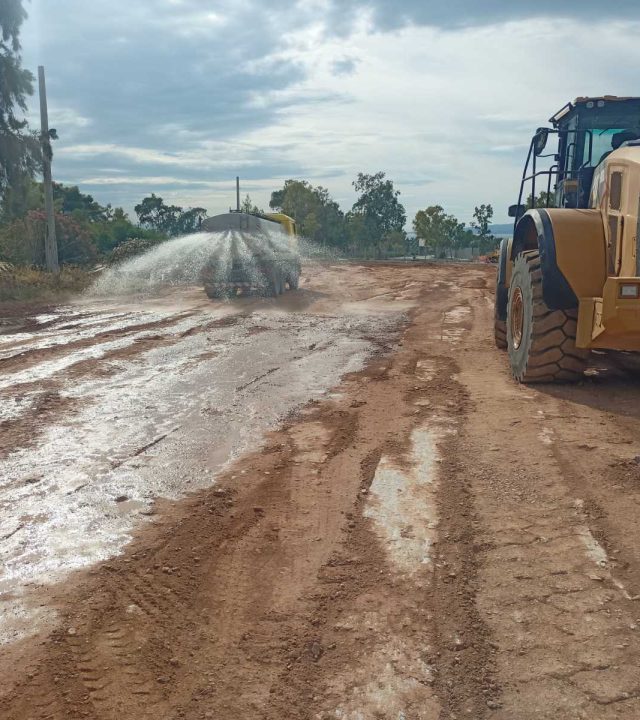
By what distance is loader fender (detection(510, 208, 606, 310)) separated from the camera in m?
6.50

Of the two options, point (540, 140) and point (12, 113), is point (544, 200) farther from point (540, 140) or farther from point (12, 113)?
point (12, 113)

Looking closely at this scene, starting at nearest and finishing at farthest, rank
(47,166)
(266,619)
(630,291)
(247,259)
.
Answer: (266,619), (630,291), (247,259), (47,166)

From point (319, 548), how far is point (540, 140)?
6136 mm

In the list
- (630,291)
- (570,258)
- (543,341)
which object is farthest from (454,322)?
(630,291)

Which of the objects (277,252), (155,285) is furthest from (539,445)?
(155,285)

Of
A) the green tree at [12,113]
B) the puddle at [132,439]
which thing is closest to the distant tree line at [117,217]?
the green tree at [12,113]

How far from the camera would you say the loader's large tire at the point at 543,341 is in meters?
6.78

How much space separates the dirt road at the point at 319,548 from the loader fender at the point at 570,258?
3.20 feet

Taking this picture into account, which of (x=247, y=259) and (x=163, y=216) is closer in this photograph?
(x=247, y=259)

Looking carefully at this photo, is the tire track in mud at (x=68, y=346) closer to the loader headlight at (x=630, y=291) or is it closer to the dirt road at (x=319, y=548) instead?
the dirt road at (x=319, y=548)

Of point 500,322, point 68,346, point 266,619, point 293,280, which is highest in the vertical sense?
point 293,280

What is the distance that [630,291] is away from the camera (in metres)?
5.87

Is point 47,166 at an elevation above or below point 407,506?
above

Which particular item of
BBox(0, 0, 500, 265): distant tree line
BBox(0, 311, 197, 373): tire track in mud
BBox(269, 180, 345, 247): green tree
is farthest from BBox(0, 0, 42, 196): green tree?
BBox(269, 180, 345, 247): green tree
